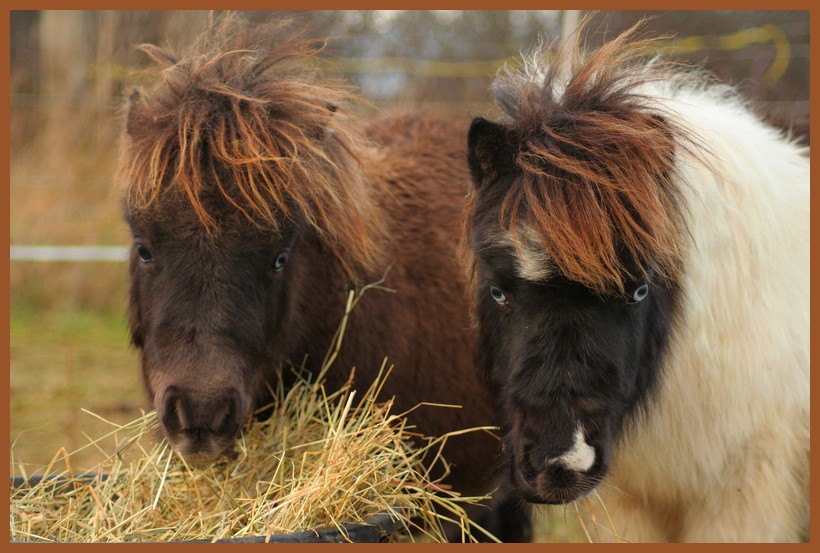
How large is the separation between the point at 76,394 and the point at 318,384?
386 centimetres

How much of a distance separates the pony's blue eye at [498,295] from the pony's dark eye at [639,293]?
384 mm

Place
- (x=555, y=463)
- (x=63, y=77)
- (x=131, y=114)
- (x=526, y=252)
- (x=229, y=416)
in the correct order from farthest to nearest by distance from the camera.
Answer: (x=63, y=77) < (x=131, y=114) < (x=229, y=416) < (x=526, y=252) < (x=555, y=463)

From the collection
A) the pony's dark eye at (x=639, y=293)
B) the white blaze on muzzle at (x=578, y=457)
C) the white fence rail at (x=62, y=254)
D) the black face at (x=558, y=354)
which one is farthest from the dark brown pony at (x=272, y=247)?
the white fence rail at (x=62, y=254)

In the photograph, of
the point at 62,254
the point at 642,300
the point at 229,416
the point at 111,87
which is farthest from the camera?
the point at 111,87

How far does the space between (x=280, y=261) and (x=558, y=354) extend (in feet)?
3.56

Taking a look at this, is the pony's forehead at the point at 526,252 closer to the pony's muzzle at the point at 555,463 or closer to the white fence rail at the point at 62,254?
the pony's muzzle at the point at 555,463

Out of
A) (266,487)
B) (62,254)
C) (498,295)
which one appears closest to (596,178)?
(498,295)

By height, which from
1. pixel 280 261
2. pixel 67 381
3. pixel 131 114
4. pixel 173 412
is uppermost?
pixel 131 114

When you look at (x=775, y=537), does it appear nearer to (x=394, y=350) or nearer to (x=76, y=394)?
(x=394, y=350)

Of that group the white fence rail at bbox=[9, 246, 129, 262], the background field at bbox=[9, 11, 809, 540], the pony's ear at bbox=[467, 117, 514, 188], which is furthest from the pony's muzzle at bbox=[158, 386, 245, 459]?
the white fence rail at bbox=[9, 246, 129, 262]

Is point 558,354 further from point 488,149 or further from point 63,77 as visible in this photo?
point 63,77

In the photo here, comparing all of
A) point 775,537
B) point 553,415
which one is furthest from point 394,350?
point 775,537

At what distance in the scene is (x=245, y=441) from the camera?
3.18m

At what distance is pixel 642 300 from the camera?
2.65 meters
